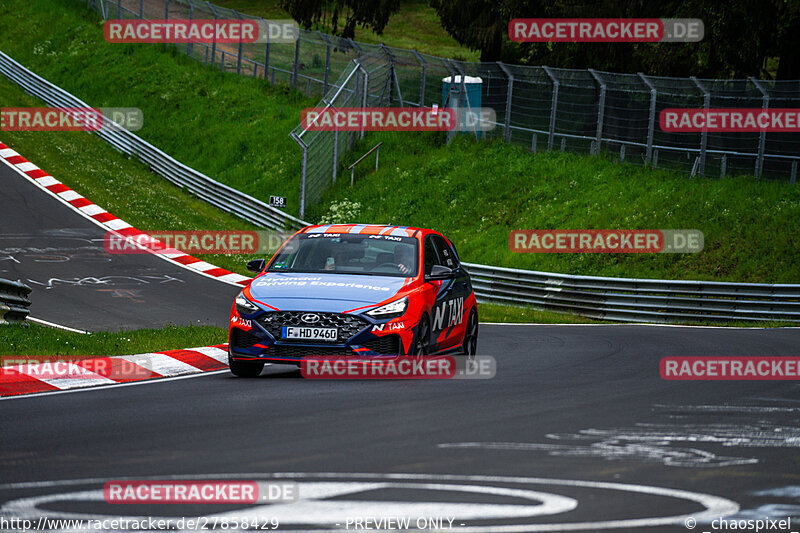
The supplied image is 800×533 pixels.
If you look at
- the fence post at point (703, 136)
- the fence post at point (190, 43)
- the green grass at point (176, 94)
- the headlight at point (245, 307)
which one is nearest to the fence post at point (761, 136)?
the fence post at point (703, 136)

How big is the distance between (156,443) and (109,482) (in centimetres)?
118

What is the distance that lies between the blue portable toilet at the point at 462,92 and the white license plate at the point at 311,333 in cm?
2389

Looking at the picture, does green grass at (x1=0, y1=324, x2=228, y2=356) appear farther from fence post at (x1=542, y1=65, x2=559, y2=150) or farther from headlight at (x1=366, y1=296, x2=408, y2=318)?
fence post at (x1=542, y1=65, x2=559, y2=150)

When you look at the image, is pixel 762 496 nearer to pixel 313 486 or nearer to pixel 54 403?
pixel 313 486

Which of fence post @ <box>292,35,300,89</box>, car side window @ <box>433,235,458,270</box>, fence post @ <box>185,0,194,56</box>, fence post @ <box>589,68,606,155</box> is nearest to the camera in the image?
car side window @ <box>433,235,458,270</box>

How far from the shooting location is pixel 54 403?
8.94 metres

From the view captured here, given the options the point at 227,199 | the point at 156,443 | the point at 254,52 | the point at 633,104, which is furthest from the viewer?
the point at 254,52

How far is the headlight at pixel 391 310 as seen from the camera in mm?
10742

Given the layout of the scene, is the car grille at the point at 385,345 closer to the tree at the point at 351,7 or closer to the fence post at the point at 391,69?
the fence post at the point at 391,69

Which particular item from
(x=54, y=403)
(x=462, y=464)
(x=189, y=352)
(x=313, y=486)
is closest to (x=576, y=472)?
(x=462, y=464)

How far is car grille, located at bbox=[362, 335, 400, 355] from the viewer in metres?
10.7

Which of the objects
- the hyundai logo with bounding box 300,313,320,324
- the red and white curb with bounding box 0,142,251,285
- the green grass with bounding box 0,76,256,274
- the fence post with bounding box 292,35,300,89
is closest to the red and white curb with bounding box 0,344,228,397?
the hyundai logo with bounding box 300,313,320,324

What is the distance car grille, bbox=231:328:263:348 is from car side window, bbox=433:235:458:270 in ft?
9.63

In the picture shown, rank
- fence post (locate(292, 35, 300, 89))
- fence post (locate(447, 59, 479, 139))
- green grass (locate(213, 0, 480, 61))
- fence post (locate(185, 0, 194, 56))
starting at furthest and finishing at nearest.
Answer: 1. green grass (locate(213, 0, 480, 61))
2. fence post (locate(185, 0, 194, 56))
3. fence post (locate(292, 35, 300, 89))
4. fence post (locate(447, 59, 479, 139))
